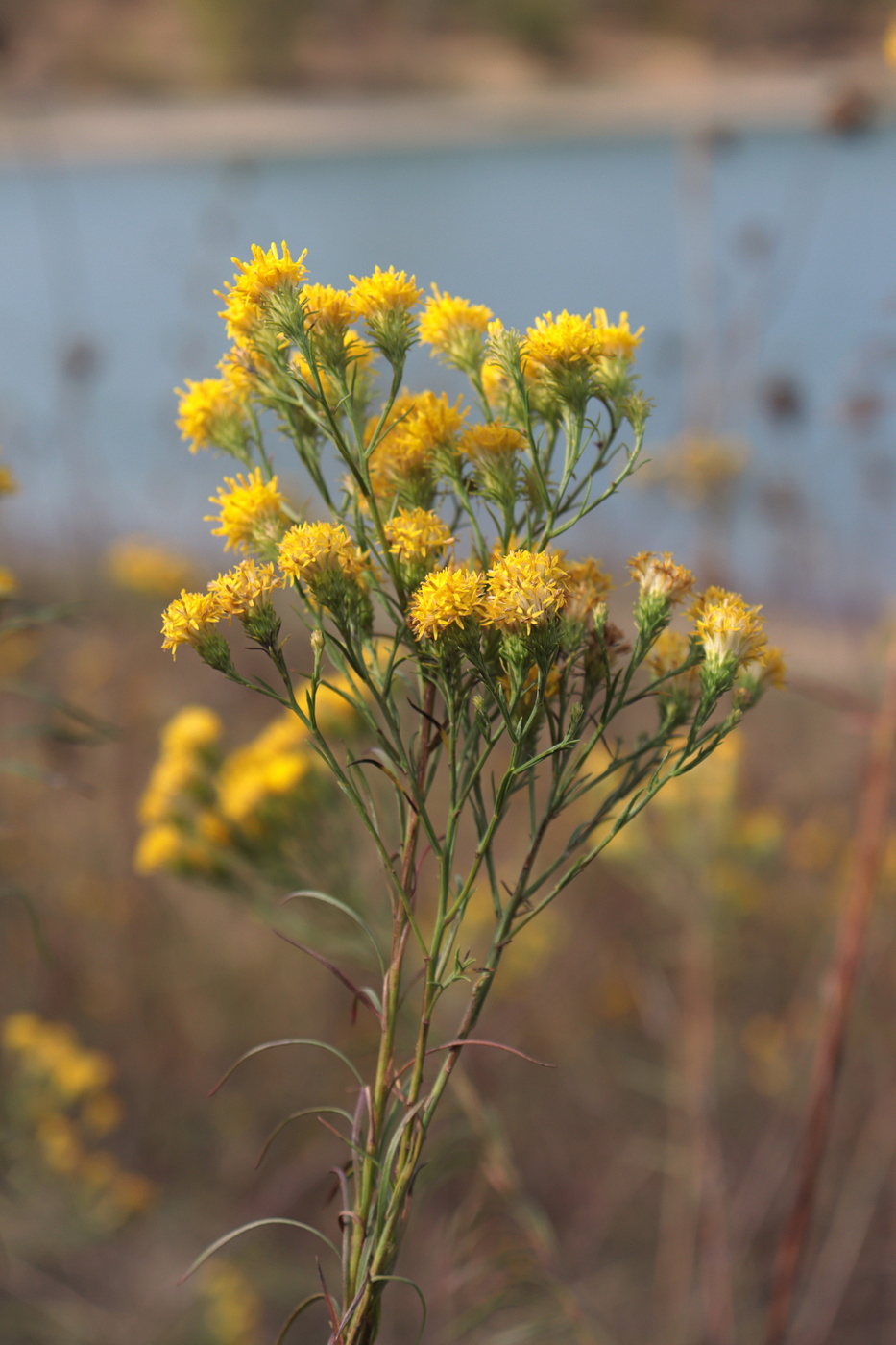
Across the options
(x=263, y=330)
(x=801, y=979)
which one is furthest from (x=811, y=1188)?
(x=801, y=979)

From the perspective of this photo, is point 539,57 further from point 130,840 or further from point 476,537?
point 476,537

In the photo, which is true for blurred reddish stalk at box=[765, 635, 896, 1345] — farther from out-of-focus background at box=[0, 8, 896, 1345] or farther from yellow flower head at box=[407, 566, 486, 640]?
yellow flower head at box=[407, 566, 486, 640]

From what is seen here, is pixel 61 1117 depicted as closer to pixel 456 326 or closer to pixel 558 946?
pixel 558 946

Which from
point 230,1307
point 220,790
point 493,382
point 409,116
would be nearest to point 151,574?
point 220,790

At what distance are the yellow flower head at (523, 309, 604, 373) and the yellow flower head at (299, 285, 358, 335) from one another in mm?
152

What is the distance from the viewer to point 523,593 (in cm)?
67

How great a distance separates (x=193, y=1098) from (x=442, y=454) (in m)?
2.84

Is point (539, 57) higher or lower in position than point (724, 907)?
higher

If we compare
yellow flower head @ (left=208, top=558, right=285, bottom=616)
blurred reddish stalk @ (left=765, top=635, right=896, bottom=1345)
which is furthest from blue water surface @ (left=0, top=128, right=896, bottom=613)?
blurred reddish stalk @ (left=765, top=635, right=896, bottom=1345)

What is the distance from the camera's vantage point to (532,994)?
325 centimetres

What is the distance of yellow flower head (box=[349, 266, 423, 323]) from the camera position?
2.47ft

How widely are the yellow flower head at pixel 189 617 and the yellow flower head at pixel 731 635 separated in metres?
0.40

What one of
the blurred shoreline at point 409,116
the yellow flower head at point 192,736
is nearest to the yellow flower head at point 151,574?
the yellow flower head at point 192,736

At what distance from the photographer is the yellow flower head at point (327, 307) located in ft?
2.43
